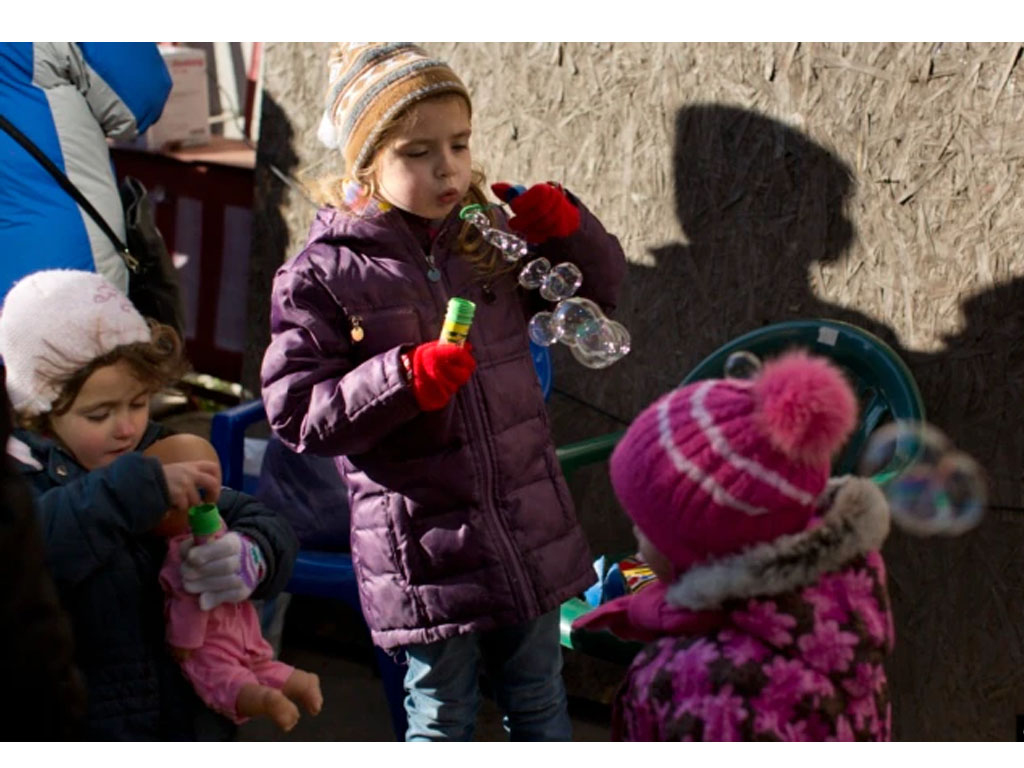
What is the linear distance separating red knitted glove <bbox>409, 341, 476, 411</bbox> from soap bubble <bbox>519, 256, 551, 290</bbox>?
0.34 meters

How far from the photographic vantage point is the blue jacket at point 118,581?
2.45 metres

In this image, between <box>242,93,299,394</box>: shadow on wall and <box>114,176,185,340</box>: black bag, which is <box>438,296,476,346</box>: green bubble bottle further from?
<box>242,93,299,394</box>: shadow on wall

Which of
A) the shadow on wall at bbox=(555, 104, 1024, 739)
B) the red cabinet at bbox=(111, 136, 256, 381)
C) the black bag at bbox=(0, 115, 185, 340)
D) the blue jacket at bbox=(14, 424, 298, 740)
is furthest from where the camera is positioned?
the red cabinet at bbox=(111, 136, 256, 381)

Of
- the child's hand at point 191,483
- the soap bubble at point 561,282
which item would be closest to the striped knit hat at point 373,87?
the soap bubble at point 561,282

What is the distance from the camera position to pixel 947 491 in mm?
3354

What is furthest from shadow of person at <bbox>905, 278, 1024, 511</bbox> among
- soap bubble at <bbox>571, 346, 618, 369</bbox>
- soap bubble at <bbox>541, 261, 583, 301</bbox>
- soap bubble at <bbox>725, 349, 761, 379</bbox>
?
soap bubble at <bbox>541, 261, 583, 301</bbox>

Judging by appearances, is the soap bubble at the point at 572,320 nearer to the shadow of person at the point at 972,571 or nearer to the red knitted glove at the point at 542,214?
the red knitted glove at the point at 542,214

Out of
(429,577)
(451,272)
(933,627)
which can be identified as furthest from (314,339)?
(933,627)

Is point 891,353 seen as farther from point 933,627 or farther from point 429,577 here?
point 429,577

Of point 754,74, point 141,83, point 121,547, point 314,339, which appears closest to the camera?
point 121,547

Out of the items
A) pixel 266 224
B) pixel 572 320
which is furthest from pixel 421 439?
pixel 266 224

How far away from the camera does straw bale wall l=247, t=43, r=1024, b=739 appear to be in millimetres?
3336

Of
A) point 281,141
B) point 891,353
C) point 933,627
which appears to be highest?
point 281,141

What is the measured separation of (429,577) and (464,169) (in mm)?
806
